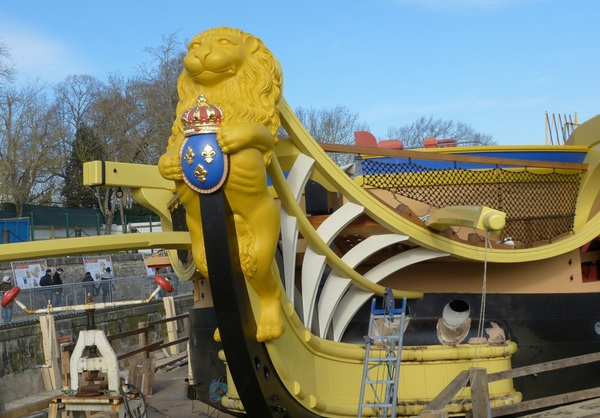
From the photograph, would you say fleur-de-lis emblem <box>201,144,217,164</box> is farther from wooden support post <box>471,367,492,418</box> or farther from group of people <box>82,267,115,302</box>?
group of people <box>82,267,115,302</box>

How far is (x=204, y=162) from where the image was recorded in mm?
4695

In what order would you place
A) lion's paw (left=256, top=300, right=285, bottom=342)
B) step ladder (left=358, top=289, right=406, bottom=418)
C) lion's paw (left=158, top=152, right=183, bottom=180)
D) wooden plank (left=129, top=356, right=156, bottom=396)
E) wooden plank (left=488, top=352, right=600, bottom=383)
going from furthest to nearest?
wooden plank (left=129, top=356, right=156, bottom=396) → wooden plank (left=488, top=352, right=600, bottom=383) → step ladder (left=358, top=289, right=406, bottom=418) → lion's paw (left=256, top=300, right=285, bottom=342) → lion's paw (left=158, top=152, right=183, bottom=180)

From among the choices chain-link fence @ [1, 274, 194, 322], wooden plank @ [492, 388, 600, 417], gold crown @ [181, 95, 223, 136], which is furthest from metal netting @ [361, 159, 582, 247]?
chain-link fence @ [1, 274, 194, 322]

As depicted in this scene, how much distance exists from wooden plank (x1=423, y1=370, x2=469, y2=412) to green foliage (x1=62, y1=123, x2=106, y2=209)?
27.8 meters

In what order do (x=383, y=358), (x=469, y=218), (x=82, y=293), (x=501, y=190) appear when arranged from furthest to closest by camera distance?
(x=82, y=293), (x=501, y=190), (x=383, y=358), (x=469, y=218)

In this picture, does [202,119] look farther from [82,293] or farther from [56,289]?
[82,293]

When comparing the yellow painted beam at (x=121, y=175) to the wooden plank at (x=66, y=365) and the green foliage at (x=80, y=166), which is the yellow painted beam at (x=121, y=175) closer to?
the wooden plank at (x=66, y=365)

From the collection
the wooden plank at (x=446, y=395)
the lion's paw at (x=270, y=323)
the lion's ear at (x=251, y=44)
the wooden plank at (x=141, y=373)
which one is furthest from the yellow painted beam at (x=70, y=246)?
the wooden plank at (x=141, y=373)

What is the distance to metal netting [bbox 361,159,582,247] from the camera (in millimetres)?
7391

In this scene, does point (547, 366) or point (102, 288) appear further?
point (102, 288)

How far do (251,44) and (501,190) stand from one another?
11.3ft

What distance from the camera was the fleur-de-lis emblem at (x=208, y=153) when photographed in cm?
467

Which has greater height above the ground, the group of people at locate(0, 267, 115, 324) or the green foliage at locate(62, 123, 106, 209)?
the green foliage at locate(62, 123, 106, 209)

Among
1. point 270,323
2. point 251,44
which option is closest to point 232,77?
Result: point 251,44
